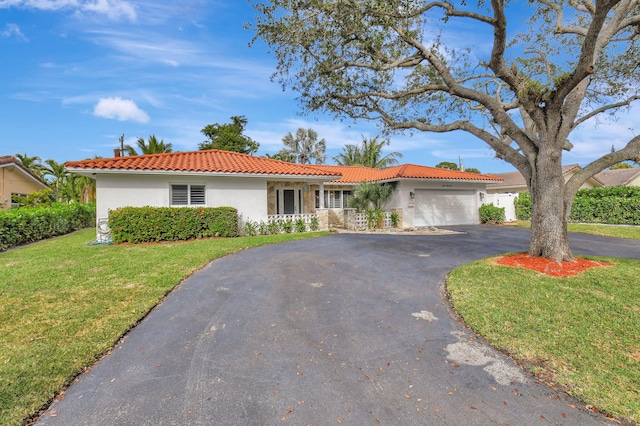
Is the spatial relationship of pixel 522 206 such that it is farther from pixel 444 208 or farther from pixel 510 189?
pixel 510 189

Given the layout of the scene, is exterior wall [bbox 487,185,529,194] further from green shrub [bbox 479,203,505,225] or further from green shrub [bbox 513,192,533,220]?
green shrub [bbox 479,203,505,225]

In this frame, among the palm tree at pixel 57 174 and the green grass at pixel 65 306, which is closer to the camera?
the green grass at pixel 65 306

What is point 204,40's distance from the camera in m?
10.5

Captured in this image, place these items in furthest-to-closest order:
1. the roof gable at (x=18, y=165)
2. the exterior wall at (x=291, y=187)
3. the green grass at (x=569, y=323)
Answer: the roof gable at (x=18, y=165)
the exterior wall at (x=291, y=187)
the green grass at (x=569, y=323)

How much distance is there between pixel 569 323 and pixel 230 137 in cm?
3501

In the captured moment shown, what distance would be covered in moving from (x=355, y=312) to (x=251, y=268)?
11.7 ft

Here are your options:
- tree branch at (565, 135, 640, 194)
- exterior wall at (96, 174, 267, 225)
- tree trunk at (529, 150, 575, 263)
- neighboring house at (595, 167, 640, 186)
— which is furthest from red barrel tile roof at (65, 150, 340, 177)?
neighboring house at (595, 167, 640, 186)

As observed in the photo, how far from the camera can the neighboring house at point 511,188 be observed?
73.0ft

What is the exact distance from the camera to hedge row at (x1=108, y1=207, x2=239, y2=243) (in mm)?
11414

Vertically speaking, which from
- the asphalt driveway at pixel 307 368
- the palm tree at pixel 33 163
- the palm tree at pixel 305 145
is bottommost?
the asphalt driveway at pixel 307 368

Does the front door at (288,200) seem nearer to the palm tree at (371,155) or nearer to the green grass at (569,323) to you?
the green grass at (569,323)

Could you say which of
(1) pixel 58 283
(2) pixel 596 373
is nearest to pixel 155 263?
(1) pixel 58 283

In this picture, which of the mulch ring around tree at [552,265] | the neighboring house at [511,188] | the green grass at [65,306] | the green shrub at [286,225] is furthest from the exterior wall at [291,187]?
the neighboring house at [511,188]

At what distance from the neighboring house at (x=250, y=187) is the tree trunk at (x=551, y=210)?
1028 cm
